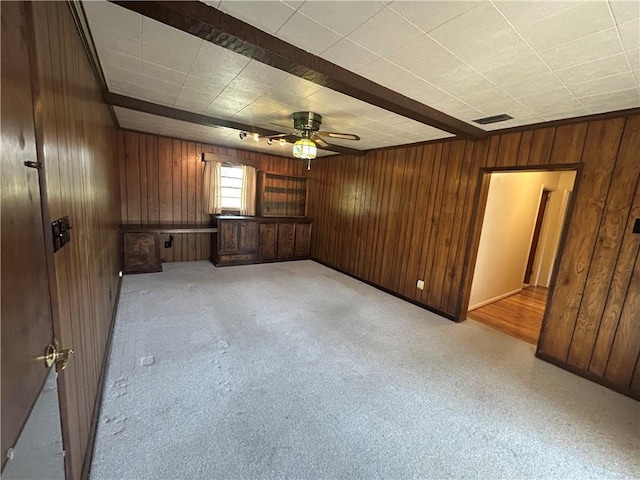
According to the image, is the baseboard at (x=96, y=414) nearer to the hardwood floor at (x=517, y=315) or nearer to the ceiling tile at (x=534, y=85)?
the ceiling tile at (x=534, y=85)

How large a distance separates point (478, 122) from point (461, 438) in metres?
2.93

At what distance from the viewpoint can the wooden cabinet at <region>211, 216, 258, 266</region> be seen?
5242 millimetres

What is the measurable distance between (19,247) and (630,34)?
274 centimetres

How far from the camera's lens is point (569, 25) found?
4.45ft

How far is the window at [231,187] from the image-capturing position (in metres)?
5.69

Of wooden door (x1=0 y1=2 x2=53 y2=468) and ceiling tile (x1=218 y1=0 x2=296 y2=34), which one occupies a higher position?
ceiling tile (x1=218 y1=0 x2=296 y2=34)

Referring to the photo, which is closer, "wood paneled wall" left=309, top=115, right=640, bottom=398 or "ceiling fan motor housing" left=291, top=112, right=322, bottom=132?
"wood paneled wall" left=309, top=115, right=640, bottom=398

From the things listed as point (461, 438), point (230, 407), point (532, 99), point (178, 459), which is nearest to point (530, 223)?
point (532, 99)

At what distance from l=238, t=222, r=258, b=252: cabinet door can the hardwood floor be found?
4097 mm

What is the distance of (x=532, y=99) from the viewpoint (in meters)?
2.24

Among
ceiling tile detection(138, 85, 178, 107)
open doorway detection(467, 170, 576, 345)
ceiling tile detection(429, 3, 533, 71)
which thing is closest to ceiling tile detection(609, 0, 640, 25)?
ceiling tile detection(429, 3, 533, 71)

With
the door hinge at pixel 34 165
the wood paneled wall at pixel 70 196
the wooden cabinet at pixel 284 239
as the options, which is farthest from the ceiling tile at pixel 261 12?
the wooden cabinet at pixel 284 239

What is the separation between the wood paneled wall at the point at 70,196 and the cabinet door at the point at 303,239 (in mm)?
4453

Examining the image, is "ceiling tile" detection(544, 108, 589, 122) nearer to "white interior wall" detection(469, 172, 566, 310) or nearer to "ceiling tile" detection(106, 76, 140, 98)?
"white interior wall" detection(469, 172, 566, 310)
